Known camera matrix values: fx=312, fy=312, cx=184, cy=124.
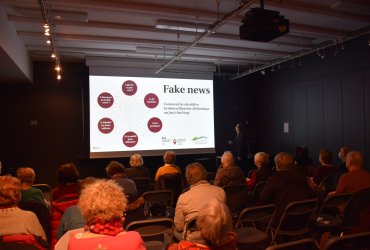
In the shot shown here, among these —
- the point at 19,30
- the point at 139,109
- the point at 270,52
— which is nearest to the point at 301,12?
the point at 270,52

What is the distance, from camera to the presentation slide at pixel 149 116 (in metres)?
7.87

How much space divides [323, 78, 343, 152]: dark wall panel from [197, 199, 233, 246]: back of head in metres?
6.05

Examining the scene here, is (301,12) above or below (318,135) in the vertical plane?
above

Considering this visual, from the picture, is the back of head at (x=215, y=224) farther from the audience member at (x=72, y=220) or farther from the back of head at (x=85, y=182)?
the back of head at (x=85, y=182)

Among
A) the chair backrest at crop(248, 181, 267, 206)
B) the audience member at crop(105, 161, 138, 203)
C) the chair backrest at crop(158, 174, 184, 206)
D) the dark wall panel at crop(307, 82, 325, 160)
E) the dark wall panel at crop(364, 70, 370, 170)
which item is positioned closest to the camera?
the audience member at crop(105, 161, 138, 203)

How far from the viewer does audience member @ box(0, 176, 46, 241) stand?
2.24 m

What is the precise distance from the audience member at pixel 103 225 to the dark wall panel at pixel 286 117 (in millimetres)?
7261

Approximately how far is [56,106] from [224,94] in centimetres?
499

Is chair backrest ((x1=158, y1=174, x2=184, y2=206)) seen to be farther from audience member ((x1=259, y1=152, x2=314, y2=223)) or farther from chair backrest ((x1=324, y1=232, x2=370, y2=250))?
chair backrest ((x1=324, y1=232, x2=370, y2=250))

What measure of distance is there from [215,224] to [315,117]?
21.7 ft

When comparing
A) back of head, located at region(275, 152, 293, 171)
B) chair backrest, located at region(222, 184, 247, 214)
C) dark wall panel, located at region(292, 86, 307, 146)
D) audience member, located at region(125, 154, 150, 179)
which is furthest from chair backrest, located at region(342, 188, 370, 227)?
dark wall panel, located at region(292, 86, 307, 146)

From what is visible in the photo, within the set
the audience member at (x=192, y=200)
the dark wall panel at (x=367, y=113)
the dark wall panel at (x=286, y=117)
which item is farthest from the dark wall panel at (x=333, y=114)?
the audience member at (x=192, y=200)

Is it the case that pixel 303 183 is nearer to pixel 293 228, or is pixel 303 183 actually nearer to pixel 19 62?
pixel 293 228

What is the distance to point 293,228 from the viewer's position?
332 cm
